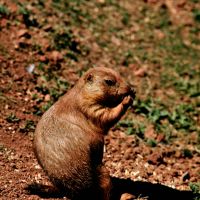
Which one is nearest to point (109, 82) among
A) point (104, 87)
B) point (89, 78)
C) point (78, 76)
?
point (104, 87)

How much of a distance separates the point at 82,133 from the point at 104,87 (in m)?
0.65

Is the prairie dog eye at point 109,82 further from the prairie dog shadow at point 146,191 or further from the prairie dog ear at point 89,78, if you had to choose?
the prairie dog shadow at point 146,191

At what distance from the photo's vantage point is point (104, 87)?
5.69 meters

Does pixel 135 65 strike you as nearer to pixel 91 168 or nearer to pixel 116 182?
pixel 116 182

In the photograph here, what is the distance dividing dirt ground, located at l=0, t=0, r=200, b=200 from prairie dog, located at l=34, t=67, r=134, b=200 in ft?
1.07

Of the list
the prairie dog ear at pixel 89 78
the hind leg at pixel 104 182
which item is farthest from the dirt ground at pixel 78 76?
the prairie dog ear at pixel 89 78

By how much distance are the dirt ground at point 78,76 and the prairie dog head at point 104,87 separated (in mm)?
1141

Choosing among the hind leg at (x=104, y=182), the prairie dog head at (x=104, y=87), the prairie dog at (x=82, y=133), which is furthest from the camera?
the prairie dog head at (x=104, y=87)

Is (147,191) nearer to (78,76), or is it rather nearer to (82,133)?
(82,133)

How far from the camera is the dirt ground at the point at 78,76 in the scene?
245 inches

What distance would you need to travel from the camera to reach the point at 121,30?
9.91 metres

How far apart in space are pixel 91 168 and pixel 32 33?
12.3ft

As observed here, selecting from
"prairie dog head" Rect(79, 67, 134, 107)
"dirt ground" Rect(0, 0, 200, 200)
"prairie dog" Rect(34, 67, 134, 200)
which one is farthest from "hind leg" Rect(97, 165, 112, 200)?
"prairie dog head" Rect(79, 67, 134, 107)

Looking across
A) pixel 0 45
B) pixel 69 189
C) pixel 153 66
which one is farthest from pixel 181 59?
pixel 69 189
